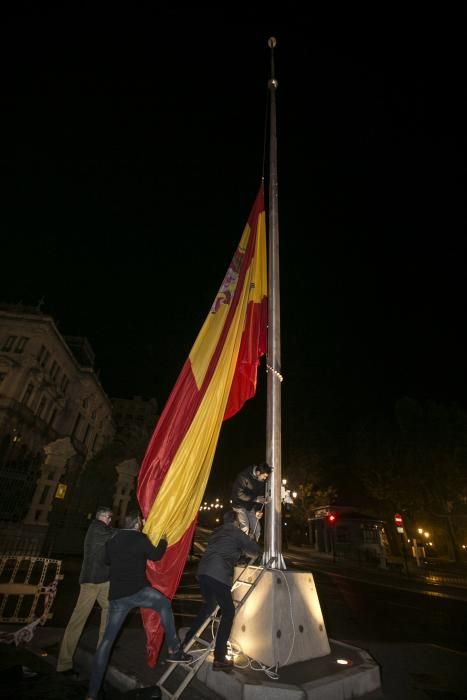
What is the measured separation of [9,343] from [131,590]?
39894mm

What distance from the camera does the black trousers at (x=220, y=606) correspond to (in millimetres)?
4230

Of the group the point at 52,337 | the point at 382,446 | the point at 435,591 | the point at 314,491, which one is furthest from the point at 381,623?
the point at 52,337

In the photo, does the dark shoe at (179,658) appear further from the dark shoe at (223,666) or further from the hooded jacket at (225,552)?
the hooded jacket at (225,552)

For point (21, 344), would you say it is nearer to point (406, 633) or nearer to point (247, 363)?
point (247, 363)

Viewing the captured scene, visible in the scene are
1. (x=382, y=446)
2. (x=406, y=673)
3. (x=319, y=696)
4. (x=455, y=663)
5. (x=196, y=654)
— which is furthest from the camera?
(x=382, y=446)

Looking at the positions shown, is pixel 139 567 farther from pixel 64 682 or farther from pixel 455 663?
pixel 455 663

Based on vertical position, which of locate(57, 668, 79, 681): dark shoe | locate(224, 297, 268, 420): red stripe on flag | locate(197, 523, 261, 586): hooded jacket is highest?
locate(224, 297, 268, 420): red stripe on flag

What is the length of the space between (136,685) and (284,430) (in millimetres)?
36892

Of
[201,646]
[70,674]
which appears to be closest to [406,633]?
[201,646]

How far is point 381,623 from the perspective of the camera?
926cm

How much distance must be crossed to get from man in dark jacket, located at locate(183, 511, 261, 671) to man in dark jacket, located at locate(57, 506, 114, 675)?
143cm

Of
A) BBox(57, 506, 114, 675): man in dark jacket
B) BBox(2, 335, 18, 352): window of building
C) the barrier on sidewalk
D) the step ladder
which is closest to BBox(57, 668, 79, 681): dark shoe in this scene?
BBox(57, 506, 114, 675): man in dark jacket

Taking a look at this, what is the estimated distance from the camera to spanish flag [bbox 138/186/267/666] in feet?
16.3

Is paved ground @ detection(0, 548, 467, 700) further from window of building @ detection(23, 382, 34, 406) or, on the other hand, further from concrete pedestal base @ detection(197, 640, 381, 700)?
window of building @ detection(23, 382, 34, 406)
